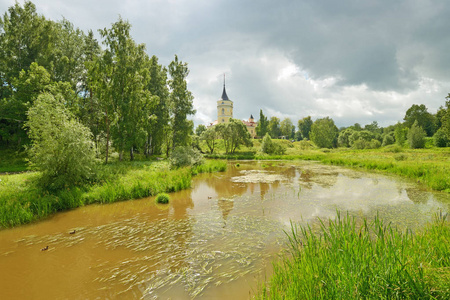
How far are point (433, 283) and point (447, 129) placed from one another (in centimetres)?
5149

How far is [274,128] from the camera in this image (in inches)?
4092

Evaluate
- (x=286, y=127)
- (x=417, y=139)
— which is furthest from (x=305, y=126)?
(x=417, y=139)

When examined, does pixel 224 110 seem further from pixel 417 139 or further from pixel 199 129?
pixel 417 139

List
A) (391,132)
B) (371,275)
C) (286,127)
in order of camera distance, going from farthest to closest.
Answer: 1. (286,127)
2. (391,132)
3. (371,275)

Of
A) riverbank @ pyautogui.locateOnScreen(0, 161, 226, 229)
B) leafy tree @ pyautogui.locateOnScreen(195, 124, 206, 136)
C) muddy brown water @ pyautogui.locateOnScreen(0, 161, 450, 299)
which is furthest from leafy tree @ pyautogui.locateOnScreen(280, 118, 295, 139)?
riverbank @ pyautogui.locateOnScreen(0, 161, 226, 229)

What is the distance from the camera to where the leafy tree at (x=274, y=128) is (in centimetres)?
10197

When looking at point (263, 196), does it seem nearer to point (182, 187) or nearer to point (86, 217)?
point (182, 187)

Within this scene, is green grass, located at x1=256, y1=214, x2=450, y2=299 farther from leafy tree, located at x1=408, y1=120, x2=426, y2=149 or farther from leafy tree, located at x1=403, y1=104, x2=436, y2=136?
leafy tree, located at x1=403, y1=104, x2=436, y2=136

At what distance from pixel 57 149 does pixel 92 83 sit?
1527cm

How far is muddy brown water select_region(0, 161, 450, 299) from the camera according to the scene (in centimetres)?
478

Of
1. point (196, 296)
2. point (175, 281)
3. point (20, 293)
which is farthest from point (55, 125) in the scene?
point (196, 296)

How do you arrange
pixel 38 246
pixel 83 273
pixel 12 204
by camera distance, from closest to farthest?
pixel 83 273 < pixel 38 246 < pixel 12 204

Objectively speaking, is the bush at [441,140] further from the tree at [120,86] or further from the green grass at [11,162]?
the green grass at [11,162]

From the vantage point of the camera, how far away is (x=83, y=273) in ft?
17.5
